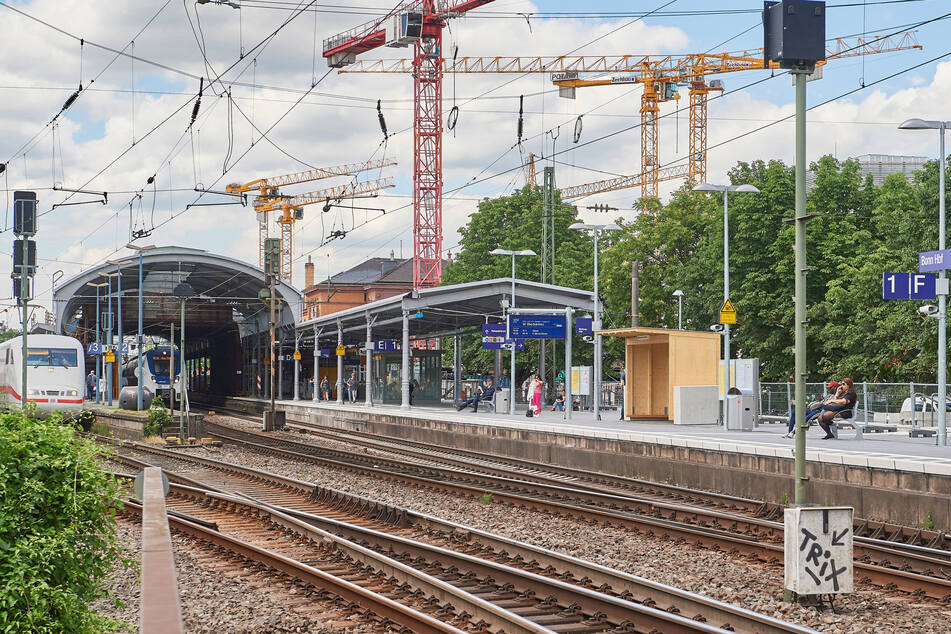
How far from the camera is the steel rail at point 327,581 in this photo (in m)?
8.31

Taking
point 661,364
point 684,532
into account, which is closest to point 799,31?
point 684,532

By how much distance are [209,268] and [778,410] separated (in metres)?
36.0

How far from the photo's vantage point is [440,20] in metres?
55.3

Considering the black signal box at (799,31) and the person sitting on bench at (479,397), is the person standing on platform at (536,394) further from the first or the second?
the black signal box at (799,31)

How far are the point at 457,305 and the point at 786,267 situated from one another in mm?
13330

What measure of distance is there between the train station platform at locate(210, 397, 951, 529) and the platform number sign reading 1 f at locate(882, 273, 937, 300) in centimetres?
294

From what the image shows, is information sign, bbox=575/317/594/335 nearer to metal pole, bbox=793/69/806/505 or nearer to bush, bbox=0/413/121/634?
metal pole, bbox=793/69/806/505

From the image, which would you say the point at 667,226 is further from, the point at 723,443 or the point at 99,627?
the point at 99,627

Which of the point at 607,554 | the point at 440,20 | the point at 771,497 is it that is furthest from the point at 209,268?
the point at 607,554

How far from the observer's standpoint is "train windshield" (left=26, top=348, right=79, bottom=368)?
121 feet

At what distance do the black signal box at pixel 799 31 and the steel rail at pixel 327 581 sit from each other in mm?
5820

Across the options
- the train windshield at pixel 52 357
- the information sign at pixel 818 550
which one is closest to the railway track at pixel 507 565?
the information sign at pixel 818 550

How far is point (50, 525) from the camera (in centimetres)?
707

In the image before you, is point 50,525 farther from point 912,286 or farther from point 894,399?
point 894,399
